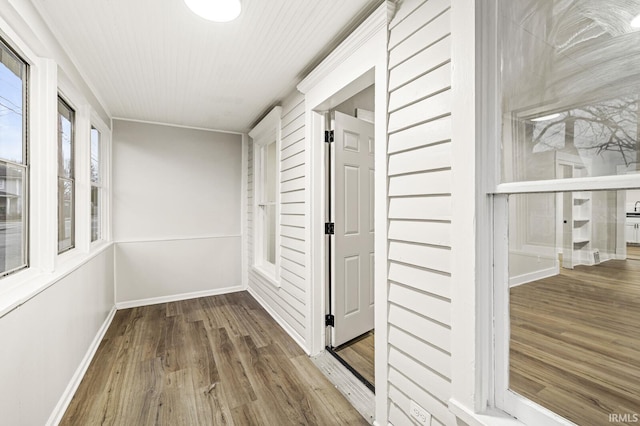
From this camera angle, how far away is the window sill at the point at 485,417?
105 cm

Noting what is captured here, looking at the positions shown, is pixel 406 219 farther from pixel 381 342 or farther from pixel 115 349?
pixel 115 349

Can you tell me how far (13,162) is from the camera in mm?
1520

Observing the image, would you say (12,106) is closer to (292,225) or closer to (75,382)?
(75,382)

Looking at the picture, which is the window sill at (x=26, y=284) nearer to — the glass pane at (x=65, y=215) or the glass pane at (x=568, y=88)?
the glass pane at (x=65, y=215)

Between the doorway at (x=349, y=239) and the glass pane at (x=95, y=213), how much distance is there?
252 cm

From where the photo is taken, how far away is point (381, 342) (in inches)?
64.3

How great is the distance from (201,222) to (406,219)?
3.51 metres

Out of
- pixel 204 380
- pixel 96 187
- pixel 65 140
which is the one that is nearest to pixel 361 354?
pixel 204 380

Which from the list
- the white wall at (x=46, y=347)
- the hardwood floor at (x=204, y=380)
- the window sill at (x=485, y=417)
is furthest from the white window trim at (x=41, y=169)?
the window sill at (x=485, y=417)

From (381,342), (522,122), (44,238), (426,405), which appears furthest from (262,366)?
(522,122)

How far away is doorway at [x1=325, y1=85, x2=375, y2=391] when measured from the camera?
253cm

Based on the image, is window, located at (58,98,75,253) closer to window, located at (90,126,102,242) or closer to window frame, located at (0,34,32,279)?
window frame, located at (0,34,32,279)

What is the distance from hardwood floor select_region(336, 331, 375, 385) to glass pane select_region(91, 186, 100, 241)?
2.83 m

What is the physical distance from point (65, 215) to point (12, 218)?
86 centimetres
